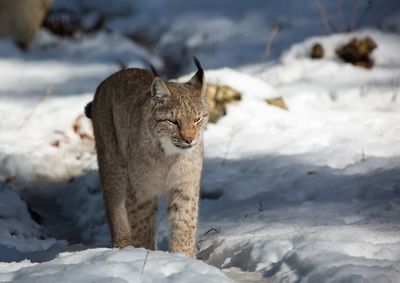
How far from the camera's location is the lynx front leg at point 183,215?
4227 millimetres

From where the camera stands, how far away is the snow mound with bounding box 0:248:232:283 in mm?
3080

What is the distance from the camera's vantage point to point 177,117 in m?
4.02

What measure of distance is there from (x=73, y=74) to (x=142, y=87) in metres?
4.18

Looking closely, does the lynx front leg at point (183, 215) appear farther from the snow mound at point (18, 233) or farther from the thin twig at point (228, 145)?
the thin twig at point (228, 145)

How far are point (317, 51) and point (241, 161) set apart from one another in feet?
8.77

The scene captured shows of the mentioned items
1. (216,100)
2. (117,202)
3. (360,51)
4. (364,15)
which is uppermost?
(364,15)

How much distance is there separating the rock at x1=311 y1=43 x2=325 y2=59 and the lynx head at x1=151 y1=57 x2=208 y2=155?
13.9ft

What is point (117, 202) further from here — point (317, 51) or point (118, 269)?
point (317, 51)

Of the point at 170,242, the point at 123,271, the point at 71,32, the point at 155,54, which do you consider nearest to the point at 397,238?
the point at 170,242

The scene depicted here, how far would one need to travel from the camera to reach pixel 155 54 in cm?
971

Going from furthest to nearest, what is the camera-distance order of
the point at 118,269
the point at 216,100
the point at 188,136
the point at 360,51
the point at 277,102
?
the point at 360,51
the point at 277,102
the point at 216,100
the point at 188,136
the point at 118,269

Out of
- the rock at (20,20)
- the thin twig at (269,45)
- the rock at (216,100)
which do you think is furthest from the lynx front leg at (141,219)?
the rock at (20,20)

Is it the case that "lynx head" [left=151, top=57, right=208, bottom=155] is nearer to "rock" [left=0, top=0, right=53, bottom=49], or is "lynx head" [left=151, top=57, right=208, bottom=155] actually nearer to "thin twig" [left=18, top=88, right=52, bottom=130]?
"thin twig" [left=18, top=88, right=52, bottom=130]

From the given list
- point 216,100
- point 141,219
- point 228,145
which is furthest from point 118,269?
point 216,100
